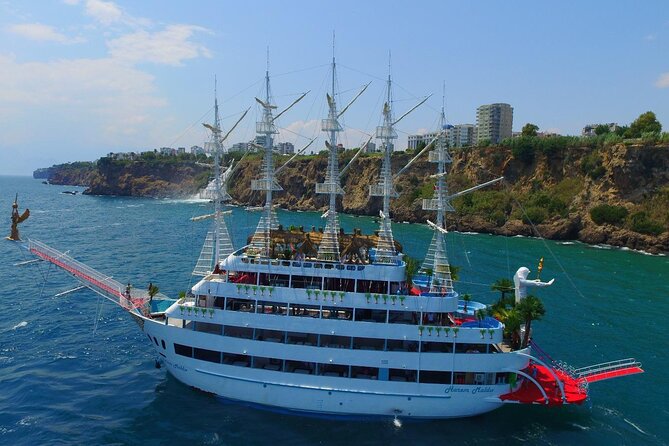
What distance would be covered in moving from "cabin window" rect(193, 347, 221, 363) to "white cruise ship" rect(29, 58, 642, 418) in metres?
0.06

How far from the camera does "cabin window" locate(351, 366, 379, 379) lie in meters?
20.3

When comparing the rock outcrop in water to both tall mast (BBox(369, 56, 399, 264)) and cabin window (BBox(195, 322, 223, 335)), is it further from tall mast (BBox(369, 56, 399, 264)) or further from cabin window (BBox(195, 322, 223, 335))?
cabin window (BBox(195, 322, 223, 335))

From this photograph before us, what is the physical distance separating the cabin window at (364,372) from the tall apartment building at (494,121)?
486ft

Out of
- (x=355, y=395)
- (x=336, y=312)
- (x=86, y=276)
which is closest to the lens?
(x=355, y=395)

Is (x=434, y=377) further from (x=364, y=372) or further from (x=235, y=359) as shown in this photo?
(x=235, y=359)

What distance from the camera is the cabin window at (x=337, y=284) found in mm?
21672

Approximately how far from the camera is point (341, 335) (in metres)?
20.2

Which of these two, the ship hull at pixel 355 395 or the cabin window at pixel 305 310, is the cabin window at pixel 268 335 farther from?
the ship hull at pixel 355 395

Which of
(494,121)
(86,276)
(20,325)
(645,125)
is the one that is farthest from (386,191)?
(494,121)

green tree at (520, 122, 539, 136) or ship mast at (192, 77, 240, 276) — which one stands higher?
green tree at (520, 122, 539, 136)

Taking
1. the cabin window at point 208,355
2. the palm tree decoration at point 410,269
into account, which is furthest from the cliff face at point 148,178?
the cabin window at point 208,355

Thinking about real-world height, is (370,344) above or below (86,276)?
below

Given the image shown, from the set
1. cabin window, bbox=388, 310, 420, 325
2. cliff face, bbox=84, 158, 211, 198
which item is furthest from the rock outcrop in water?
cliff face, bbox=84, 158, 211, 198

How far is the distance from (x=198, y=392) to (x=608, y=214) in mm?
62613
